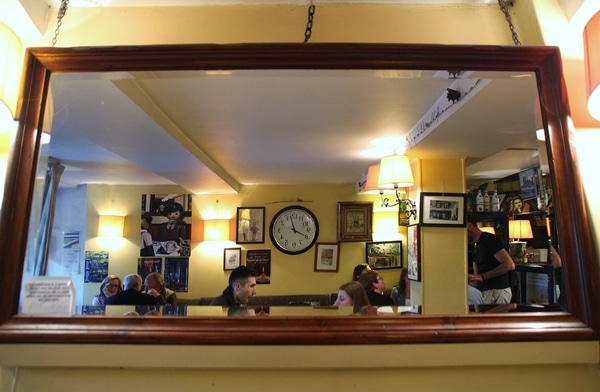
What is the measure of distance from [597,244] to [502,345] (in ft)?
1.04

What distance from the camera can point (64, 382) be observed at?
83 cm

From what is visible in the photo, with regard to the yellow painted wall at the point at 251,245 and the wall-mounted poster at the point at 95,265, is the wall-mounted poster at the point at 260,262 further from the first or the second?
the wall-mounted poster at the point at 95,265

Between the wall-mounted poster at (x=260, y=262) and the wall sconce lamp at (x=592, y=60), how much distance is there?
2.87 ft

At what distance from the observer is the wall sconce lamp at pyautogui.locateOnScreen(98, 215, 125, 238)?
998mm

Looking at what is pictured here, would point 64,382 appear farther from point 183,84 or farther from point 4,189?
point 183,84

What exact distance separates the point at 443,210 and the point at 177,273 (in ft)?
2.46

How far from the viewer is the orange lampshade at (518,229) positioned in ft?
3.08

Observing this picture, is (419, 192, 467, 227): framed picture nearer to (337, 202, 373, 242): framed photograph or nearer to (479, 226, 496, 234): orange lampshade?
(479, 226, 496, 234): orange lampshade

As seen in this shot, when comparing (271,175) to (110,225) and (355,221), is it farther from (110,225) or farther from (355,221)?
(110,225)

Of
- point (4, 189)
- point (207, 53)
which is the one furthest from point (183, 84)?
point (4, 189)

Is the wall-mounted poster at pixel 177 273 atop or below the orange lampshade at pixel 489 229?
below

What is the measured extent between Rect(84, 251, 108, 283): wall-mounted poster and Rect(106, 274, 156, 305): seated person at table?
0.20 ft

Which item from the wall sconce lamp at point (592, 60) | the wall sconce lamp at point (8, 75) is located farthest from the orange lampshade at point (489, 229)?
the wall sconce lamp at point (8, 75)

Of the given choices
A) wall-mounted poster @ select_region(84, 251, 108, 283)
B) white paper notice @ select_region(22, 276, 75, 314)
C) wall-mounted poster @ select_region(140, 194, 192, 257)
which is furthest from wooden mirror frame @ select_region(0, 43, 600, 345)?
wall-mounted poster @ select_region(140, 194, 192, 257)
